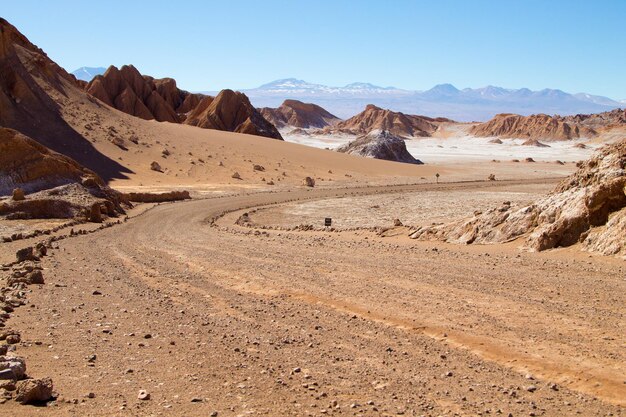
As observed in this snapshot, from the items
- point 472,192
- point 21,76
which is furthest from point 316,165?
point 21,76

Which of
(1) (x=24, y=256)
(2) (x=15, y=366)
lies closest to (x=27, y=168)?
(1) (x=24, y=256)

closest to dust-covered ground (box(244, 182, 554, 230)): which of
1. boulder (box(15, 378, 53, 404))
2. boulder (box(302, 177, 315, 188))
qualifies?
boulder (box(302, 177, 315, 188))

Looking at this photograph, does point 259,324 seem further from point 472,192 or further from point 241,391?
point 472,192

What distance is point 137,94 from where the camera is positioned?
88062 millimetres

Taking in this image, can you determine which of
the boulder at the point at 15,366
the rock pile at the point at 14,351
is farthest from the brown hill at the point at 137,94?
the boulder at the point at 15,366

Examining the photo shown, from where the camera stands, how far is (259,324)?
30.7 feet

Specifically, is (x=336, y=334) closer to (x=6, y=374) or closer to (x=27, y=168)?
(x=6, y=374)

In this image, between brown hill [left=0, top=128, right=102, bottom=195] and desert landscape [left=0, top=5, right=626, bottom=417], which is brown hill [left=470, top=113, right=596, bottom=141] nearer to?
desert landscape [left=0, top=5, right=626, bottom=417]

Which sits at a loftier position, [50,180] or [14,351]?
[50,180]

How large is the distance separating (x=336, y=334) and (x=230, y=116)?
260ft

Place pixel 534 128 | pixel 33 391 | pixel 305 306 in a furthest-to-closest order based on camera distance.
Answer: pixel 534 128 < pixel 305 306 < pixel 33 391

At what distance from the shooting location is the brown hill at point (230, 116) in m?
82.6

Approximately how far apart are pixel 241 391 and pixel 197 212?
24.4 m

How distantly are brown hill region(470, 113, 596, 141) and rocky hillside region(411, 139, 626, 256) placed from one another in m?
137
